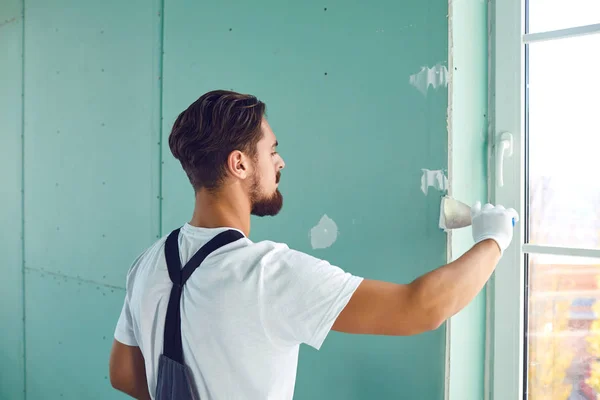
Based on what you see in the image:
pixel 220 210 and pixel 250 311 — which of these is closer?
pixel 250 311

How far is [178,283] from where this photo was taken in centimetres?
98

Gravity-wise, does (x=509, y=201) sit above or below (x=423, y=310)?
above

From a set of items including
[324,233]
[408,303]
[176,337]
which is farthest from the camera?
[324,233]

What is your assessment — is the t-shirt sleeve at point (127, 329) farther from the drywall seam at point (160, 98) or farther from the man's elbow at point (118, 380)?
the drywall seam at point (160, 98)

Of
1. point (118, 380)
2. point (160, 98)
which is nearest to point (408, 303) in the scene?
point (118, 380)

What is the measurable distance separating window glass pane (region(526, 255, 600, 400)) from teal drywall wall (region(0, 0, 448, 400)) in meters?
0.29

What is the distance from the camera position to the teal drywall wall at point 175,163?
4.02 ft

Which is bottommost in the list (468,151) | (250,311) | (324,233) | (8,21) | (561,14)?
(250,311)

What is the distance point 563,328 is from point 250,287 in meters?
0.85

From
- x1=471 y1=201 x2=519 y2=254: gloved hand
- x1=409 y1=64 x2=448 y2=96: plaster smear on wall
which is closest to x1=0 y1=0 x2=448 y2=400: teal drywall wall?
x1=409 y1=64 x2=448 y2=96: plaster smear on wall

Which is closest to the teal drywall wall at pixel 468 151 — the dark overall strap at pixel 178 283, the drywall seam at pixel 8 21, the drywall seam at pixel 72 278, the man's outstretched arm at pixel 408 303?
the man's outstretched arm at pixel 408 303

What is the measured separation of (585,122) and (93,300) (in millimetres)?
2021

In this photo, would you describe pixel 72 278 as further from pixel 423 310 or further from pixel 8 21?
pixel 423 310

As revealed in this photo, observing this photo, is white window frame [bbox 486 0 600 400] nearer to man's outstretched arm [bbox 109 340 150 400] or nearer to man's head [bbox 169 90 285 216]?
man's head [bbox 169 90 285 216]
